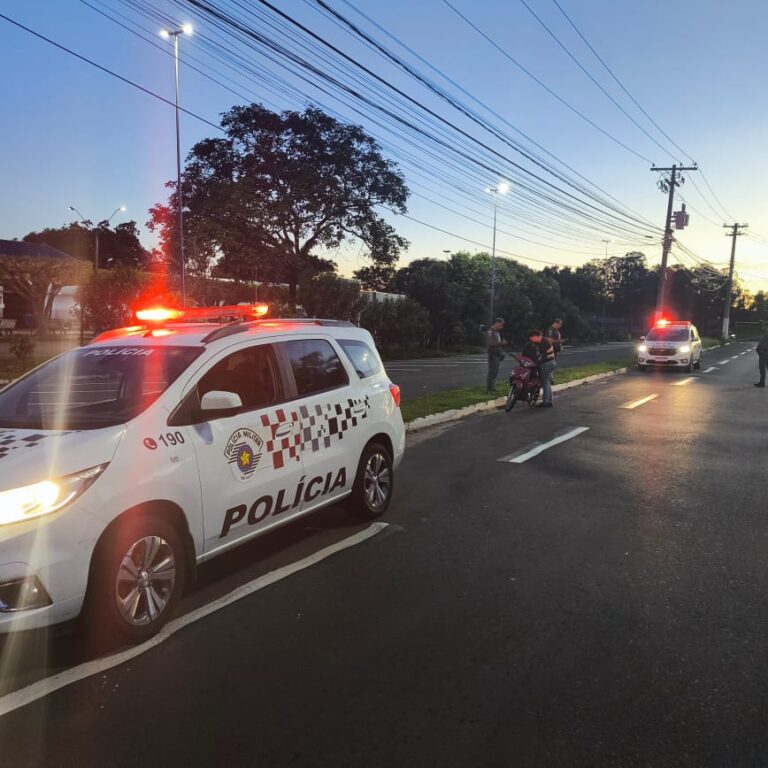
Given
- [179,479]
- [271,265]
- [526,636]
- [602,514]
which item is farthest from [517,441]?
[271,265]

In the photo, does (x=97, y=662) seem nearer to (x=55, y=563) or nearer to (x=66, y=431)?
(x=55, y=563)

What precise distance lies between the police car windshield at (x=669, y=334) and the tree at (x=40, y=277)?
101 feet

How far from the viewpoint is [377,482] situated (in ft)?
19.3

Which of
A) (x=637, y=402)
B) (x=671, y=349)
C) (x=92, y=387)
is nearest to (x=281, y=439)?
(x=92, y=387)

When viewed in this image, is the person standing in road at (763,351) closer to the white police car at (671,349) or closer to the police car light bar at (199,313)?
the white police car at (671,349)

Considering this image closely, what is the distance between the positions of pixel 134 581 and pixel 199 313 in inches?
108

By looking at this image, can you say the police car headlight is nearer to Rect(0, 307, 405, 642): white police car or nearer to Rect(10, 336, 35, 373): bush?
Rect(0, 307, 405, 642): white police car

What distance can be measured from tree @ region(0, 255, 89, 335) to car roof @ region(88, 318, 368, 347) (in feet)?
121

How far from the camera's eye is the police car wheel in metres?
3.33

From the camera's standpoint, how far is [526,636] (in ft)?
12.1

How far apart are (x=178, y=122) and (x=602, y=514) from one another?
2569 centimetres

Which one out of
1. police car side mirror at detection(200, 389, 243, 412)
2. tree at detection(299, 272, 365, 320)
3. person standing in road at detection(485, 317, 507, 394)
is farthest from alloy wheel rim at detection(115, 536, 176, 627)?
tree at detection(299, 272, 365, 320)

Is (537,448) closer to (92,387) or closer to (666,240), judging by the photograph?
(92,387)

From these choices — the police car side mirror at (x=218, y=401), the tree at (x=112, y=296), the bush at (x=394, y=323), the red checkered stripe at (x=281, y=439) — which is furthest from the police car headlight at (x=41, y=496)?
the bush at (x=394, y=323)
